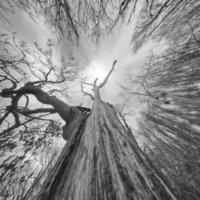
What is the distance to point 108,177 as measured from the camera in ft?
1.30

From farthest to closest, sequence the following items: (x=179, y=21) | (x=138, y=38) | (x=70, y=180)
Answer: (x=138, y=38) < (x=179, y=21) < (x=70, y=180)

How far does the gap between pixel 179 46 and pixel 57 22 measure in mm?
2830

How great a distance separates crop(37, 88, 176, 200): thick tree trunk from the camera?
33cm

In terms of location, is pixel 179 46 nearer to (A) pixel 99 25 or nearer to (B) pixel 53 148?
(A) pixel 99 25

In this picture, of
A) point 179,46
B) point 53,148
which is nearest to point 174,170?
point 179,46

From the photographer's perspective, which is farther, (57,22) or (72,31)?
(72,31)

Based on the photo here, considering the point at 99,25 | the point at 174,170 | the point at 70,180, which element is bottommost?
the point at 174,170

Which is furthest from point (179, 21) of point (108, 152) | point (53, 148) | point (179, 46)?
point (53, 148)

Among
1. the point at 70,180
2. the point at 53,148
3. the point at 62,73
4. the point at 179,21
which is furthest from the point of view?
the point at 62,73

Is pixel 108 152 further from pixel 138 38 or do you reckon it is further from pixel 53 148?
pixel 53 148

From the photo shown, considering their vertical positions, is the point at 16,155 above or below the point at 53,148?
above

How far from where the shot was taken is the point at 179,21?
6.75 feet

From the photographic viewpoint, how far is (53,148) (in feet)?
15.5

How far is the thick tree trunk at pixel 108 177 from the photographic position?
1.08 ft
